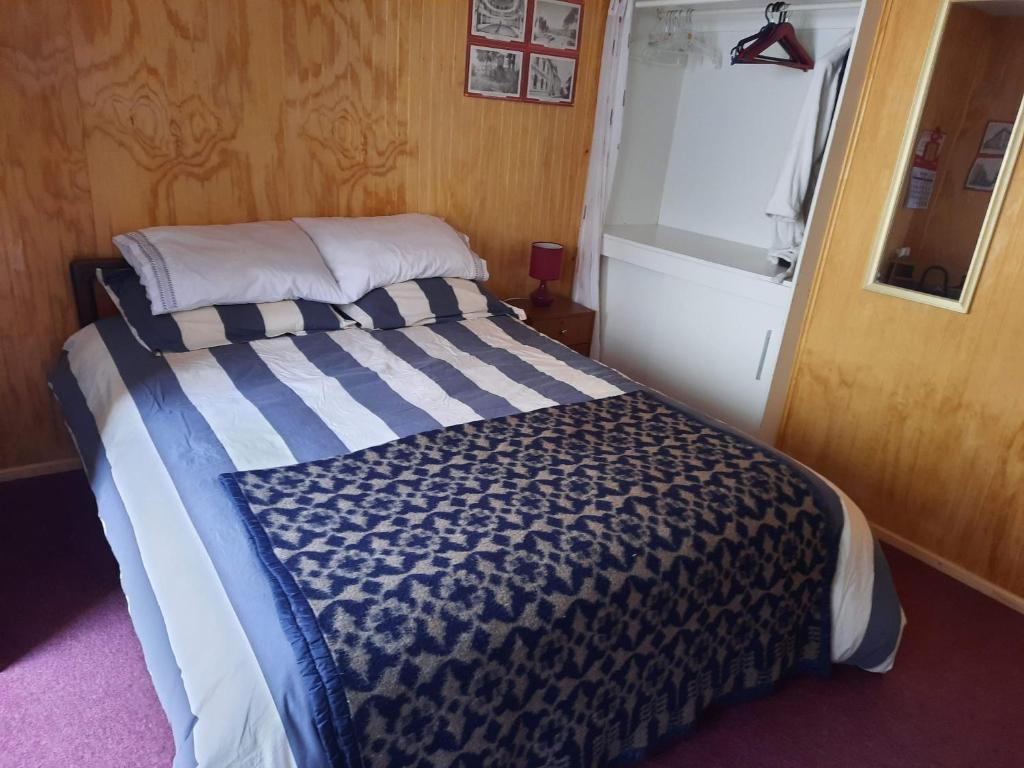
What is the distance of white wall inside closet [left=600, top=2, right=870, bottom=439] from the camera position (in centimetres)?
299

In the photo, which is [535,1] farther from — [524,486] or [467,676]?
[467,676]

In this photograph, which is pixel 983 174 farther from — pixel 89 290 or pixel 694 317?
pixel 89 290

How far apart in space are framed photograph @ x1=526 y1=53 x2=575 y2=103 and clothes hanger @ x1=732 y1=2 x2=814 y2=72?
757mm

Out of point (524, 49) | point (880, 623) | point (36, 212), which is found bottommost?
point (880, 623)

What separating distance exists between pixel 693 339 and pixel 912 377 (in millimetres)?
966

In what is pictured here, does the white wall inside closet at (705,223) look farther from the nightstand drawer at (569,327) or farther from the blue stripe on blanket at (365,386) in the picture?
the blue stripe on blanket at (365,386)

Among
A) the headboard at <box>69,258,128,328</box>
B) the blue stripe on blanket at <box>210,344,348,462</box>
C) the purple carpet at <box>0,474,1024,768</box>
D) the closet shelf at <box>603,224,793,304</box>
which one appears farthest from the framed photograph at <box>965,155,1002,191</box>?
the headboard at <box>69,258,128,328</box>

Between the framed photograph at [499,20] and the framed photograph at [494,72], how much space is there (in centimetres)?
5

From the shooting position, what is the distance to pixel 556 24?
3199 millimetres

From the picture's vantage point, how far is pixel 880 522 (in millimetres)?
2734

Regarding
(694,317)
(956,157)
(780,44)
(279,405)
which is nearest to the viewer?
(279,405)

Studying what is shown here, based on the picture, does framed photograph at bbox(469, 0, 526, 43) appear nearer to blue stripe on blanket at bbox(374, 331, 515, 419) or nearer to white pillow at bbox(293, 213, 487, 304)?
white pillow at bbox(293, 213, 487, 304)

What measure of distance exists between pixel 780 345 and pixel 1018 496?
93 centimetres

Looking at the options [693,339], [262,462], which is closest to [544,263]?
[693,339]
